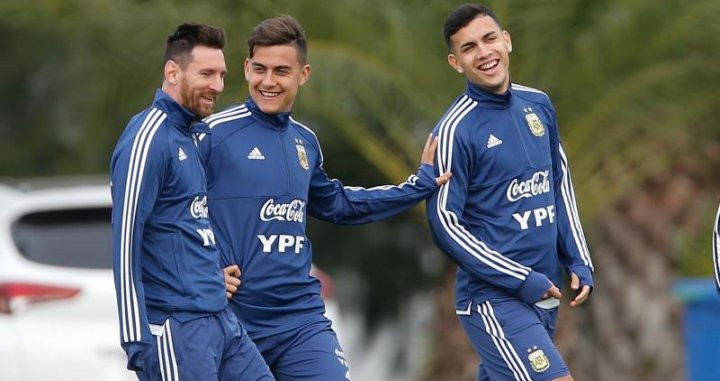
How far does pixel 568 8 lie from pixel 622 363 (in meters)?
3.33

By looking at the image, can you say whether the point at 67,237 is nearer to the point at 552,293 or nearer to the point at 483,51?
the point at 483,51

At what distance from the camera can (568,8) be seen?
11461 mm

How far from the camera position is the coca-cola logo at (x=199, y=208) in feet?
23.1

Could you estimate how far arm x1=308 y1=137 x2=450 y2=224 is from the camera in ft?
26.2

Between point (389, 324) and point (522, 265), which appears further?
point (389, 324)

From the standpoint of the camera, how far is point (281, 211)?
7578 mm

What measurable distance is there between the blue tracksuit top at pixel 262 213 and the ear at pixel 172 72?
1.65 ft

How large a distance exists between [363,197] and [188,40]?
4.43 feet

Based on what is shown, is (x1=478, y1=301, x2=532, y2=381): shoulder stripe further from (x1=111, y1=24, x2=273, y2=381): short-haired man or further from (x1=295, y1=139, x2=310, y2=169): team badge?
(x1=111, y1=24, x2=273, y2=381): short-haired man

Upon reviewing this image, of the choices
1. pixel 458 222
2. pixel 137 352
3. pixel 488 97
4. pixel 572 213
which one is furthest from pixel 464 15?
pixel 137 352

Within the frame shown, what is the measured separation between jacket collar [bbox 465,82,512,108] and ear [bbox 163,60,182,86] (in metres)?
1.53

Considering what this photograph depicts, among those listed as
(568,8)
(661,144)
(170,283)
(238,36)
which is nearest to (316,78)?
(238,36)

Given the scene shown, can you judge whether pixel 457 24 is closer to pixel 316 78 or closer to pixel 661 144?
pixel 316 78

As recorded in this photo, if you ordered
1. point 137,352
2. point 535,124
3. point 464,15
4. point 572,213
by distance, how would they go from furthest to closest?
point 572,213 → point 535,124 → point 464,15 → point 137,352
